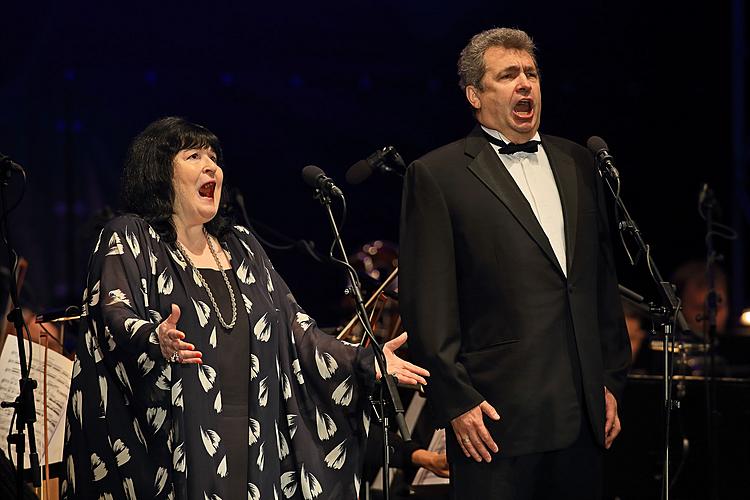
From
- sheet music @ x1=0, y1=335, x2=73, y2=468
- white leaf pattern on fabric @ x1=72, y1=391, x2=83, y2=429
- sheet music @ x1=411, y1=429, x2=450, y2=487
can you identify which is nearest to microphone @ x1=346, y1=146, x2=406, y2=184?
white leaf pattern on fabric @ x1=72, y1=391, x2=83, y2=429

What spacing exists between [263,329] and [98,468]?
2.30 feet

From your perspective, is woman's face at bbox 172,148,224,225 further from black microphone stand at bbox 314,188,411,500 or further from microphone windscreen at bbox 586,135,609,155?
microphone windscreen at bbox 586,135,609,155

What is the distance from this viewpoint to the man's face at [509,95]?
353 cm

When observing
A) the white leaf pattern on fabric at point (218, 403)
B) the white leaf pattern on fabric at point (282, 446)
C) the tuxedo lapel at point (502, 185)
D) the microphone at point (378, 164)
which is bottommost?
the white leaf pattern on fabric at point (282, 446)

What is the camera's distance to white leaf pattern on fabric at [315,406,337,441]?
374cm

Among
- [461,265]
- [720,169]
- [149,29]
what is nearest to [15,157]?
[149,29]

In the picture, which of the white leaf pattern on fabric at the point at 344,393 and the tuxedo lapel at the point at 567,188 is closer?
the tuxedo lapel at the point at 567,188

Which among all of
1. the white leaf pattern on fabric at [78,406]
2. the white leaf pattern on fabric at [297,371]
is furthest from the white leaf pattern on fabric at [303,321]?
the white leaf pattern on fabric at [78,406]

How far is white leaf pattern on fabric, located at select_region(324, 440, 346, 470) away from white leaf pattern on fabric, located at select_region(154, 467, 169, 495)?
0.58m

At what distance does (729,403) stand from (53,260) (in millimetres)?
4248

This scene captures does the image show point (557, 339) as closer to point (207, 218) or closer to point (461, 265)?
point (461, 265)

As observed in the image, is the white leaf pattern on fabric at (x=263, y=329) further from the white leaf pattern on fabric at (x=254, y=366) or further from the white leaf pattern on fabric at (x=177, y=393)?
the white leaf pattern on fabric at (x=177, y=393)

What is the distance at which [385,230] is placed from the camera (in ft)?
25.6

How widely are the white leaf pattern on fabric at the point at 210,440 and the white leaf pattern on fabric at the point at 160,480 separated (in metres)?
0.15
